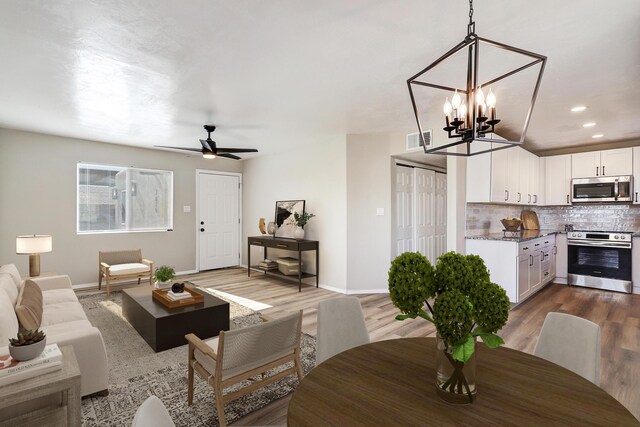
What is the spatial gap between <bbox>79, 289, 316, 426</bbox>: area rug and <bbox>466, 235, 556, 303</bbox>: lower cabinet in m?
2.77

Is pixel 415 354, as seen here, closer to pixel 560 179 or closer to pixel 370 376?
pixel 370 376

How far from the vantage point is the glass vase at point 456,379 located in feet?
3.32

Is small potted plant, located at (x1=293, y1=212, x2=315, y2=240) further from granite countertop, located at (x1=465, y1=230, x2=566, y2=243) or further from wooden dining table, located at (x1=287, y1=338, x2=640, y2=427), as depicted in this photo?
wooden dining table, located at (x1=287, y1=338, x2=640, y2=427)

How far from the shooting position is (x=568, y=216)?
6.16 meters

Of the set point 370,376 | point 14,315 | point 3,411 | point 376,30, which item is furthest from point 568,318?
point 14,315

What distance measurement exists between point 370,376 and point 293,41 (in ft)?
7.31

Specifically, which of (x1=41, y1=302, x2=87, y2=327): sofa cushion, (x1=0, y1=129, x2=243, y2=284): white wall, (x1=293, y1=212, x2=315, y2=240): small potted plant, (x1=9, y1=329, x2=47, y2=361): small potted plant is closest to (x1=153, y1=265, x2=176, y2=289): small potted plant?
(x1=41, y1=302, x2=87, y2=327): sofa cushion

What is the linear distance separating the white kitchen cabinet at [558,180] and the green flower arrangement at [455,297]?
6.18 m

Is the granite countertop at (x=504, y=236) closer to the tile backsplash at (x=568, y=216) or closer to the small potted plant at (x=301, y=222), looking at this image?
the tile backsplash at (x=568, y=216)

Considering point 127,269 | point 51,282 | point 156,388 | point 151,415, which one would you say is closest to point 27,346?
point 156,388

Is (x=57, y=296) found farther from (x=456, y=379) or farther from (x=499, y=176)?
(x=499, y=176)

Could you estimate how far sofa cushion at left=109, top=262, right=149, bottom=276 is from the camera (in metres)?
4.80

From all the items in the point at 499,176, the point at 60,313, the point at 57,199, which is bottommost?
the point at 60,313

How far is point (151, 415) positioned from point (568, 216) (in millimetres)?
7474
